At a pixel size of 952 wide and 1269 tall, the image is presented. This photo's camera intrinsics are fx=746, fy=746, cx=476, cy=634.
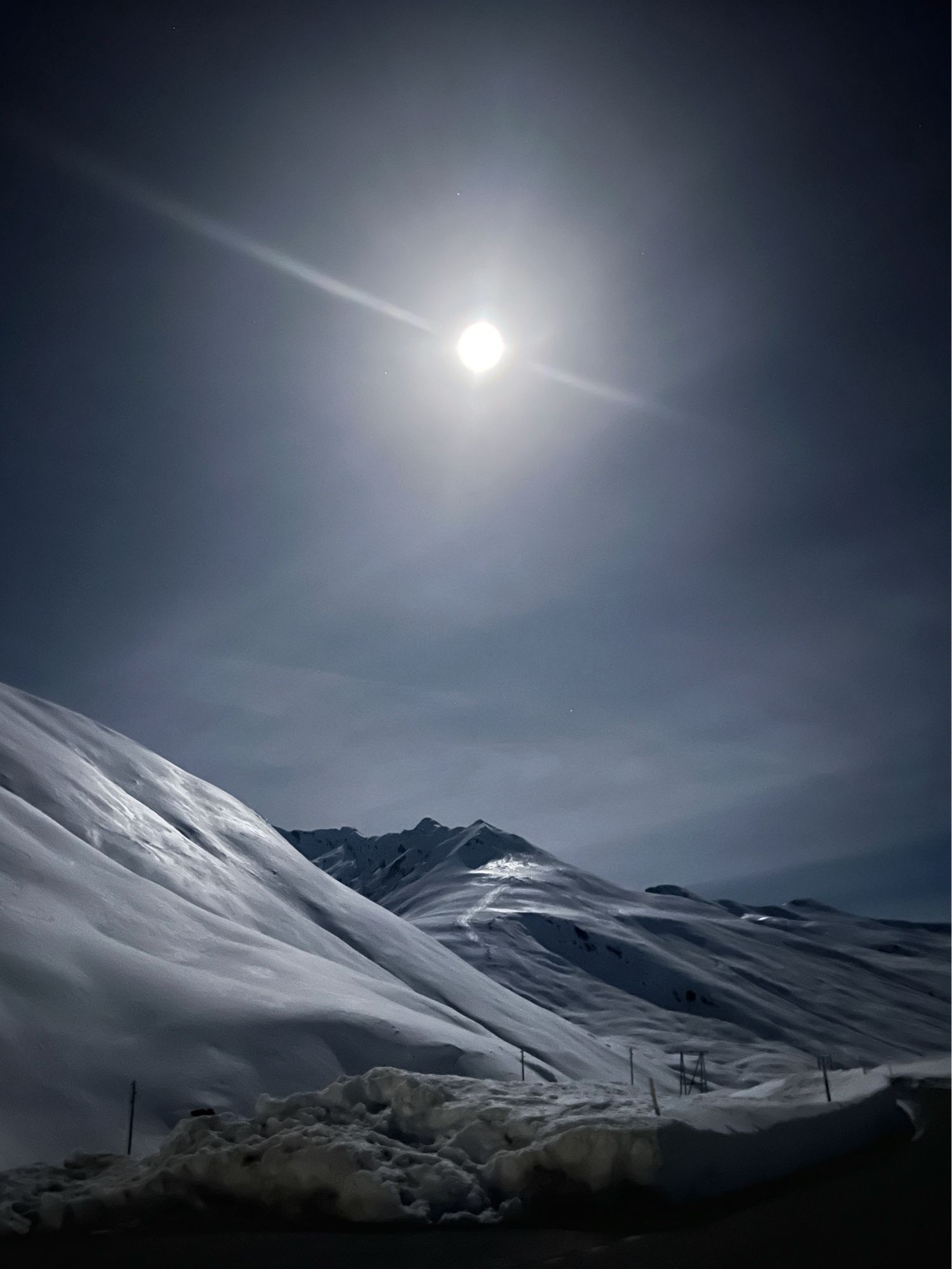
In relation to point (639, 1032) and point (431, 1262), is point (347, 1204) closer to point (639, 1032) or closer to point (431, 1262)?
point (431, 1262)

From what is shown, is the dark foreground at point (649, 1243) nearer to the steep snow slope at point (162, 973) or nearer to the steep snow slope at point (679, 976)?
the steep snow slope at point (162, 973)

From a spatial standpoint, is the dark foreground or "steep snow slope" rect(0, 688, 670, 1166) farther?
"steep snow slope" rect(0, 688, 670, 1166)

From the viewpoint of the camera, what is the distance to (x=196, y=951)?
94.6 ft

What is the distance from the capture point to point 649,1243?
314 inches

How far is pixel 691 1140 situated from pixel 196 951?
947 inches

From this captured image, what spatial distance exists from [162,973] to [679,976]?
412ft

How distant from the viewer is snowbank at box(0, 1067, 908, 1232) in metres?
9.48

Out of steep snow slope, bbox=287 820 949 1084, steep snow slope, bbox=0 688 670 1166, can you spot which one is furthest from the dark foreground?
steep snow slope, bbox=287 820 949 1084

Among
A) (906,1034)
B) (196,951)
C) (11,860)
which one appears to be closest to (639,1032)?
(906,1034)

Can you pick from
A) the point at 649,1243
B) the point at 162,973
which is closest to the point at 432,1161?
the point at 649,1243

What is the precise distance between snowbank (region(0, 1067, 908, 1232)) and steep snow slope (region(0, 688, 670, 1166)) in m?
4.44

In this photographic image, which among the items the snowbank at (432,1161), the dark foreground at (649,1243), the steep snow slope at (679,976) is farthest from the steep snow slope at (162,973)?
the steep snow slope at (679,976)

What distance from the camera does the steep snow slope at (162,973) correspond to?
1706 cm

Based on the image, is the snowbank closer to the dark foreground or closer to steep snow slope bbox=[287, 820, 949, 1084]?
the dark foreground
